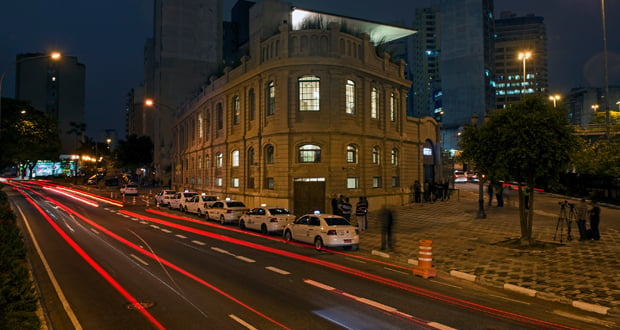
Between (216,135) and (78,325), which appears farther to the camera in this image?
A: (216,135)

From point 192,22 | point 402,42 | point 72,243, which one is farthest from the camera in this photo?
point 402,42

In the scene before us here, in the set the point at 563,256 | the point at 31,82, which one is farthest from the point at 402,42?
the point at 563,256

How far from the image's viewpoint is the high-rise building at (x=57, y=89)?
123 meters

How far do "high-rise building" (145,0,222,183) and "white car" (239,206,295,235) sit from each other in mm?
54426

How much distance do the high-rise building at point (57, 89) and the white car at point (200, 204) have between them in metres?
111

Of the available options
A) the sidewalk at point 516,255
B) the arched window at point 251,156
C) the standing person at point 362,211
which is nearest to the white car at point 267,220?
the standing person at point 362,211

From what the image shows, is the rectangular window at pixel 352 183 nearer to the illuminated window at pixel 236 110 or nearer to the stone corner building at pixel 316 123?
the stone corner building at pixel 316 123

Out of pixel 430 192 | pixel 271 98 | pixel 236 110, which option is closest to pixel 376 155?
pixel 430 192

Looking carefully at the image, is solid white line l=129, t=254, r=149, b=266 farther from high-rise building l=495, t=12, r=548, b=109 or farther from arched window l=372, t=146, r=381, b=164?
high-rise building l=495, t=12, r=548, b=109

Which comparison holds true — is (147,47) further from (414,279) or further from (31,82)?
(414,279)

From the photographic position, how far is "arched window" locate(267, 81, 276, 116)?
101 ft

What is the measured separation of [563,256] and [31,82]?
147950 millimetres

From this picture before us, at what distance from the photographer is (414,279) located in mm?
12477

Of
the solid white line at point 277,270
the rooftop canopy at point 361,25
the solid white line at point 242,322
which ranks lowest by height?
the solid white line at point 277,270
